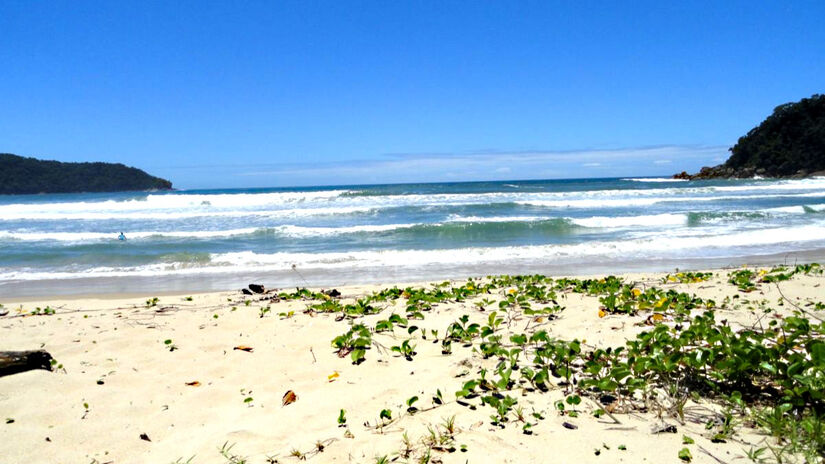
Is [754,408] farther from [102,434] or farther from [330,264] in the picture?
[330,264]

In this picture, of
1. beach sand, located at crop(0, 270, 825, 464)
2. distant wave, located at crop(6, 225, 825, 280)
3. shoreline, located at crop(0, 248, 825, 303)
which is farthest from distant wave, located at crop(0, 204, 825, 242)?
beach sand, located at crop(0, 270, 825, 464)

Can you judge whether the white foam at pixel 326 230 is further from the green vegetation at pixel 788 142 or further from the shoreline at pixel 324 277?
the green vegetation at pixel 788 142

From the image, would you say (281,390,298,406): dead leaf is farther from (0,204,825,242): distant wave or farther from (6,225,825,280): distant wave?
(0,204,825,242): distant wave

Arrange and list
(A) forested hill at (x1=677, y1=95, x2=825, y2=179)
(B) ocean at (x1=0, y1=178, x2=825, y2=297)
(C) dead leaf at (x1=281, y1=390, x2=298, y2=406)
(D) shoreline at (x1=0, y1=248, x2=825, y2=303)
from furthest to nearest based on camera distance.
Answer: (A) forested hill at (x1=677, y1=95, x2=825, y2=179) → (B) ocean at (x1=0, y1=178, x2=825, y2=297) → (D) shoreline at (x1=0, y1=248, x2=825, y2=303) → (C) dead leaf at (x1=281, y1=390, x2=298, y2=406)

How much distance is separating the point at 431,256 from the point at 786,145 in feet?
218

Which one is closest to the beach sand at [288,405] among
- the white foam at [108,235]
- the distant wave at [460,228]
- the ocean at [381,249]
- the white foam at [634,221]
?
the ocean at [381,249]

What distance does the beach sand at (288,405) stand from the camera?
2504 millimetres

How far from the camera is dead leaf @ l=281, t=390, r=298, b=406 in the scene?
3237 mm

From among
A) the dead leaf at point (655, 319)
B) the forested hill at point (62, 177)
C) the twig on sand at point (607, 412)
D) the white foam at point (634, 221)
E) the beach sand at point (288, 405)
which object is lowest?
the white foam at point (634, 221)

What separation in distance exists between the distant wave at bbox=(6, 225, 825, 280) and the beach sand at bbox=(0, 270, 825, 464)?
19.1ft

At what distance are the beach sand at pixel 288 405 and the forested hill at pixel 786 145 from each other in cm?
6705

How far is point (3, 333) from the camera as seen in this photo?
532cm

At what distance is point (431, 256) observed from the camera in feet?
40.1

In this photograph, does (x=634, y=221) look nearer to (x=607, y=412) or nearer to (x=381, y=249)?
(x=381, y=249)
